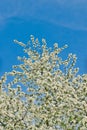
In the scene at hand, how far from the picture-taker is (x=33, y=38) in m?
28.9

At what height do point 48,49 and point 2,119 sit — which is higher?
point 48,49


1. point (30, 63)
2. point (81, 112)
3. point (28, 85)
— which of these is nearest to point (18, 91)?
point (28, 85)

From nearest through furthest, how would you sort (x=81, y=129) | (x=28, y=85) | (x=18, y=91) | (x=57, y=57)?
(x=81, y=129)
(x=18, y=91)
(x=28, y=85)
(x=57, y=57)

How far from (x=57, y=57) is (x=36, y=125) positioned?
8023 mm

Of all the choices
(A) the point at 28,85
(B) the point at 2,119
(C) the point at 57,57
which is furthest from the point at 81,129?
(C) the point at 57,57

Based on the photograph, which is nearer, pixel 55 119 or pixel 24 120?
pixel 55 119

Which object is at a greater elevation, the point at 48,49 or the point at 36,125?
the point at 48,49

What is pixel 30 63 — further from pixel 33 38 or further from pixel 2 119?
pixel 2 119

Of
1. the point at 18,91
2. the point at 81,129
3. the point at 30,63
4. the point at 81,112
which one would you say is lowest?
the point at 81,129

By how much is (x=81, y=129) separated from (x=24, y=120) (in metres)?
4.18

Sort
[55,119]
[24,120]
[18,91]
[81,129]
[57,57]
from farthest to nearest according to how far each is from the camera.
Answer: [57,57] → [18,91] → [24,120] → [55,119] → [81,129]

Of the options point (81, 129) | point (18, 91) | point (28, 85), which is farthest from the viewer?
point (28, 85)

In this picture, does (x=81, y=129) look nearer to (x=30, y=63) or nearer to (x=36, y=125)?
(x=36, y=125)

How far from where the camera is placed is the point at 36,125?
21.2 meters
